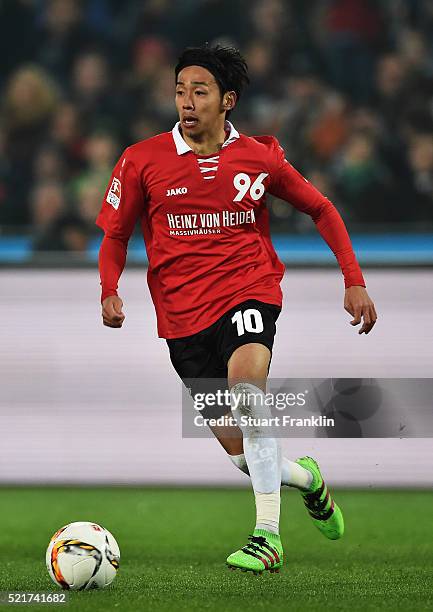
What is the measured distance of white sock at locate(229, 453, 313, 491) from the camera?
4.79 metres

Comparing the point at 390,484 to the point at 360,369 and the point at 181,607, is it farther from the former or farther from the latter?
the point at 181,607

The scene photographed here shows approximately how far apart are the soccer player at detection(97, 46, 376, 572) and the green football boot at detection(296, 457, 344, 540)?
0.22 meters

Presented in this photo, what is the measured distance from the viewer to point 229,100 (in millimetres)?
4746

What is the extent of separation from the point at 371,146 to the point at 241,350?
5319 millimetres

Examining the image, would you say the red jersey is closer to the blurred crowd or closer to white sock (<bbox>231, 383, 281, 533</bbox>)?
white sock (<bbox>231, 383, 281, 533</bbox>)

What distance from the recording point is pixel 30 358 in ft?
23.4

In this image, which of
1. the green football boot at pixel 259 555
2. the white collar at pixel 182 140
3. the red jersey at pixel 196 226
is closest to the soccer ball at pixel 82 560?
the green football boot at pixel 259 555

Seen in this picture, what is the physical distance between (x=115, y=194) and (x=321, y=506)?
4.87 ft

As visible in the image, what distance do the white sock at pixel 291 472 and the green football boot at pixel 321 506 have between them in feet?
0.13

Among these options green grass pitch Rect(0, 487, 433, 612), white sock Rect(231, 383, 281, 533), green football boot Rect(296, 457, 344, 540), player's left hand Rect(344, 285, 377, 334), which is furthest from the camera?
green football boot Rect(296, 457, 344, 540)

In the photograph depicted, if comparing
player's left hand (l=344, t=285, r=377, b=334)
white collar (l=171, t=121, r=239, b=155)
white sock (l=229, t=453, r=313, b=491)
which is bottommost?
white sock (l=229, t=453, r=313, b=491)

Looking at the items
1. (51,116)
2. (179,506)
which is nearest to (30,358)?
(179,506)

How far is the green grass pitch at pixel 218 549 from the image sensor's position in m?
3.91

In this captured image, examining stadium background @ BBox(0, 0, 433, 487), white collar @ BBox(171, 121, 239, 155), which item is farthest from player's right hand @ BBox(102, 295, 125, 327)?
stadium background @ BBox(0, 0, 433, 487)
